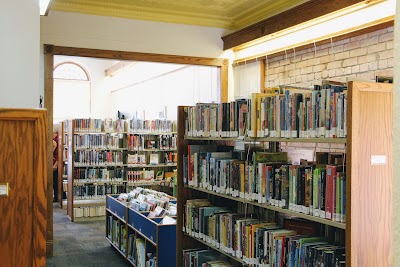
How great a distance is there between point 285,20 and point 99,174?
5661 mm

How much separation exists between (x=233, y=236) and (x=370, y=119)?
5.56ft

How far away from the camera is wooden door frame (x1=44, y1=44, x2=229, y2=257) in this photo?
22.0 feet

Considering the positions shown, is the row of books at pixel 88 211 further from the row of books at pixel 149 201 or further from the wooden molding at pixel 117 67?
the wooden molding at pixel 117 67

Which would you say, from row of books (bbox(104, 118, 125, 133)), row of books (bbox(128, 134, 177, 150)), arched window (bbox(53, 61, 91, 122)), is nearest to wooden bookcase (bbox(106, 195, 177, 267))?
row of books (bbox(128, 134, 177, 150))

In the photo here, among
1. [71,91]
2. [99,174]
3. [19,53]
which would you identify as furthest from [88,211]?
[19,53]

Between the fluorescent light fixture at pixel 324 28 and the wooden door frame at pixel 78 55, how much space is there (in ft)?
1.65

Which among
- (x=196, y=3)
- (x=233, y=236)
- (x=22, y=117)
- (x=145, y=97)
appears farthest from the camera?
(x=145, y=97)

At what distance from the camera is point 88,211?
9.80 metres

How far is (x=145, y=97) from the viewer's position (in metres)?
12.6

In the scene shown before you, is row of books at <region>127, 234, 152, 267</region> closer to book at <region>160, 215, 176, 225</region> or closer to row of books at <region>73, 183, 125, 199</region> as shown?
book at <region>160, 215, 176, 225</region>

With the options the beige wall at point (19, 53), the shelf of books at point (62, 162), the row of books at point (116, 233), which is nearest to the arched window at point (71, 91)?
the shelf of books at point (62, 162)

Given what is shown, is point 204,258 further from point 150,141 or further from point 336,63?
point 150,141

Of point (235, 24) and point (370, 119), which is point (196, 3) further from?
point (370, 119)

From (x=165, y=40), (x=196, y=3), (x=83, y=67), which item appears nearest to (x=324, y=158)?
(x=196, y=3)
